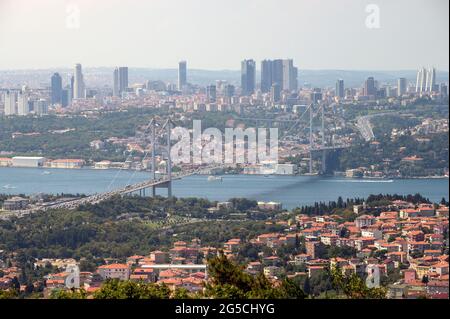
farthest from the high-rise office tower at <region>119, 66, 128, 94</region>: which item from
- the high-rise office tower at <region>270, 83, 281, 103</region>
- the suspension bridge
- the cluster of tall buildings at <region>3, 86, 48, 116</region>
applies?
the high-rise office tower at <region>270, 83, 281, 103</region>

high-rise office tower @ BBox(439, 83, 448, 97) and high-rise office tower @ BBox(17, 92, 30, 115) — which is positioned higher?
high-rise office tower @ BBox(439, 83, 448, 97)

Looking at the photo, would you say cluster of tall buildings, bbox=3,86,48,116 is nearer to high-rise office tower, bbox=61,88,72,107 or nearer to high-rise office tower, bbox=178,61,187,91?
high-rise office tower, bbox=61,88,72,107

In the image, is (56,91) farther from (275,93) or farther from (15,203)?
(15,203)

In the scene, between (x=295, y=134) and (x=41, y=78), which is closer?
(x=41, y=78)
